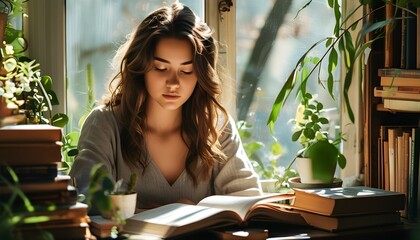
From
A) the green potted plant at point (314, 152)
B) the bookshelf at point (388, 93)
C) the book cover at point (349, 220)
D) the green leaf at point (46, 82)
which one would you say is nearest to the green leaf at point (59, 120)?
the green leaf at point (46, 82)

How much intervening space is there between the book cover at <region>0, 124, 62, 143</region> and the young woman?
1.95 feet

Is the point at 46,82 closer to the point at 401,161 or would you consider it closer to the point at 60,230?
the point at 60,230

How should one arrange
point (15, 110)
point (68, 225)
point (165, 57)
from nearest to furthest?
point (68, 225) → point (15, 110) → point (165, 57)

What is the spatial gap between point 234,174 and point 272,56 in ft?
2.22

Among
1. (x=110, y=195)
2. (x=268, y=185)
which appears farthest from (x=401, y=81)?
(x=110, y=195)

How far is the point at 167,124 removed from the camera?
8.51 ft

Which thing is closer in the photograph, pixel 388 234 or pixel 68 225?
pixel 68 225

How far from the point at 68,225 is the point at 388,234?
852 millimetres

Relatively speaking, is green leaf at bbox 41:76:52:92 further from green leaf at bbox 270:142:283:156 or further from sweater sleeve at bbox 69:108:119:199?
green leaf at bbox 270:142:283:156

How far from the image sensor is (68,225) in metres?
1.75

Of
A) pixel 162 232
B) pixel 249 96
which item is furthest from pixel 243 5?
pixel 162 232

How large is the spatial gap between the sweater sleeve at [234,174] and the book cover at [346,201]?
372 millimetres

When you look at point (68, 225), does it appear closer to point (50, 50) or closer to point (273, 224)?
point (273, 224)

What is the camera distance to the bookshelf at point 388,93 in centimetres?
261
